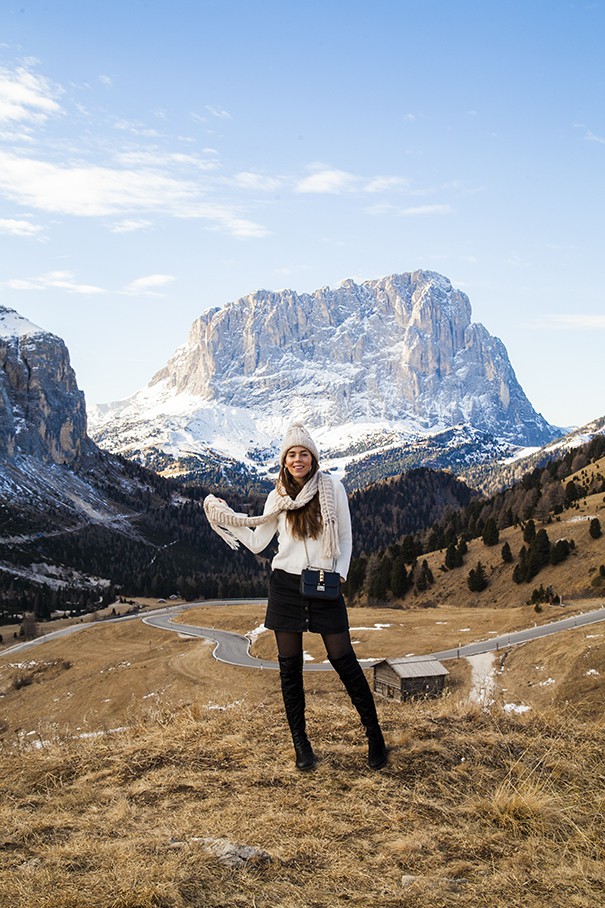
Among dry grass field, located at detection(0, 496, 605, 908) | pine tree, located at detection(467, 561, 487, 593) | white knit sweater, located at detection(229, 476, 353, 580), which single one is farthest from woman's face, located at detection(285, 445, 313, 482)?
pine tree, located at detection(467, 561, 487, 593)

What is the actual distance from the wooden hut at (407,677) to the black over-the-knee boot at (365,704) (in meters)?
29.6

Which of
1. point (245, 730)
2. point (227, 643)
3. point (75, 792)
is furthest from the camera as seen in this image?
point (227, 643)

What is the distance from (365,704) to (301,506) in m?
2.76

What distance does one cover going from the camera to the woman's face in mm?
8852

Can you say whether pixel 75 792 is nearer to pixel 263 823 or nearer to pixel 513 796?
pixel 263 823

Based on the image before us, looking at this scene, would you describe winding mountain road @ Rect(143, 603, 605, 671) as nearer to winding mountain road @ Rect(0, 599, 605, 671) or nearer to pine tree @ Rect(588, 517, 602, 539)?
winding mountain road @ Rect(0, 599, 605, 671)

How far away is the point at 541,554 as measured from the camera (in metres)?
84.9

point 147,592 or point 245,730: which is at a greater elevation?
point 245,730

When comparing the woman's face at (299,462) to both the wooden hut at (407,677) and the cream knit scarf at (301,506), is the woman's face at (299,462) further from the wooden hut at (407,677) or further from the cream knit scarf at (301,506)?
the wooden hut at (407,677)

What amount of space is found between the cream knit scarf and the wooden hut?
30038 millimetres

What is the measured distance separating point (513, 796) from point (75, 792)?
5370mm

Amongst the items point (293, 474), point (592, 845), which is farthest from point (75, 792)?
point (592, 845)

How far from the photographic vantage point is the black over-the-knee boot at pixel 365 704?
827 cm

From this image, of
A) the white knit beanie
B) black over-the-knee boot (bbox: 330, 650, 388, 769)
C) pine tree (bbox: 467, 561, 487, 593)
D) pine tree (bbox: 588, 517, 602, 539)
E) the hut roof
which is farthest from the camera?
pine tree (bbox: 467, 561, 487, 593)
